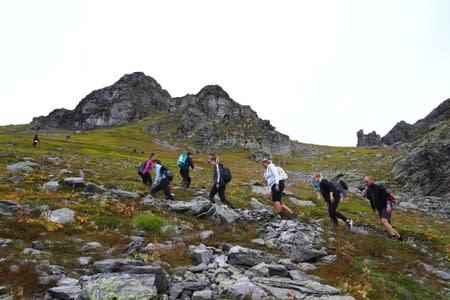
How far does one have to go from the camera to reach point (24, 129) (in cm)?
18362

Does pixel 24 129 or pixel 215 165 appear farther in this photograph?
pixel 24 129

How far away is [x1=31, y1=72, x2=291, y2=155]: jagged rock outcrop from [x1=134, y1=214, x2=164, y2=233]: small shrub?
103 metres

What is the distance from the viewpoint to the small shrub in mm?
14367

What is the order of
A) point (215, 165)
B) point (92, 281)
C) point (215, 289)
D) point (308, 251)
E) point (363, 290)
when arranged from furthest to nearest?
point (215, 165)
point (308, 251)
point (363, 290)
point (215, 289)
point (92, 281)

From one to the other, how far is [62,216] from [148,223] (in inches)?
123

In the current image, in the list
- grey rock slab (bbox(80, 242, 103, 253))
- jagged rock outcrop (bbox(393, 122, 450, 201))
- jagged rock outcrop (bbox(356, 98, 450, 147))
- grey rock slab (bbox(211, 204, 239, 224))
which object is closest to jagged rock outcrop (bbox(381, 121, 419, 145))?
jagged rock outcrop (bbox(356, 98, 450, 147))

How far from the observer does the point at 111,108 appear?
18200 cm

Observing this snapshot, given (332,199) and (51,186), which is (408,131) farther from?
(51,186)

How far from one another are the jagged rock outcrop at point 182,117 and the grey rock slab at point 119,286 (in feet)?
356

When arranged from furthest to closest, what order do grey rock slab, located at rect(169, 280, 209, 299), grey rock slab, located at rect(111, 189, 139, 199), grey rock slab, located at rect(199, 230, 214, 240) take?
grey rock slab, located at rect(111, 189, 139, 199)
grey rock slab, located at rect(199, 230, 214, 240)
grey rock slab, located at rect(169, 280, 209, 299)

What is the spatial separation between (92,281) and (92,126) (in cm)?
18030

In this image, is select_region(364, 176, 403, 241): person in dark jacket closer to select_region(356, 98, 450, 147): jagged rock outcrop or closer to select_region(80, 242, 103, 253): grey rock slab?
select_region(80, 242, 103, 253): grey rock slab

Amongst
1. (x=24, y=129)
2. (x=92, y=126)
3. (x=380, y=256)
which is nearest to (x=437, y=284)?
(x=380, y=256)

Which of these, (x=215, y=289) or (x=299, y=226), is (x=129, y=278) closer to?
(x=215, y=289)
